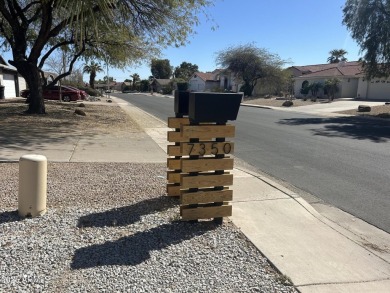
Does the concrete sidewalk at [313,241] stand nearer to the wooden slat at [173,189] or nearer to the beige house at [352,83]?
the wooden slat at [173,189]

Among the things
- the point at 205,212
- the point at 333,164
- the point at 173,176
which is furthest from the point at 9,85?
the point at 205,212

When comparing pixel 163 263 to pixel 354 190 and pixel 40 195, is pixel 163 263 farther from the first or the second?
pixel 354 190

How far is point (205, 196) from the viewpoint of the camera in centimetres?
492

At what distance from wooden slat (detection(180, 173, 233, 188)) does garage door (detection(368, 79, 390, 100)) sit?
4605cm

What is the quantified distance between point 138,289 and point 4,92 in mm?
32258

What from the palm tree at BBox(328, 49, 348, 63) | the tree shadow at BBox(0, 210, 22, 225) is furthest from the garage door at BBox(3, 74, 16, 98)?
the palm tree at BBox(328, 49, 348, 63)

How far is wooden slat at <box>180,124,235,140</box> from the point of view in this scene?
479 cm

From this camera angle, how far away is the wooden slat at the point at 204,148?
15.8 feet

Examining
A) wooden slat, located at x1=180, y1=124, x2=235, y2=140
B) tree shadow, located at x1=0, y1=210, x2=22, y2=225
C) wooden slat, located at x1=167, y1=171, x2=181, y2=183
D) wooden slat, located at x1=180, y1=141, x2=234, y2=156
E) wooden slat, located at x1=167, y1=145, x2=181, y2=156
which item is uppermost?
wooden slat, located at x1=180, y1=124, x2=235, y2=140

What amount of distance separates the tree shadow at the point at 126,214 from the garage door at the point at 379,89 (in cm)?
4586

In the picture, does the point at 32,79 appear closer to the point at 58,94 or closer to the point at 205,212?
the point at 205,212

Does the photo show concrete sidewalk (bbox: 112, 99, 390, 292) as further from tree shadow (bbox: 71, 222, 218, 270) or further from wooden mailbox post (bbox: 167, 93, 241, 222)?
tree shadow (bbox: 71, 222, 218, 270)

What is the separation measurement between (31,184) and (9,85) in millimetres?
32473

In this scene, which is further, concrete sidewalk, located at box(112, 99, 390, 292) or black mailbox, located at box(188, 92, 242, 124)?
black mailbox, located at box(188, 92, 242, 124)
